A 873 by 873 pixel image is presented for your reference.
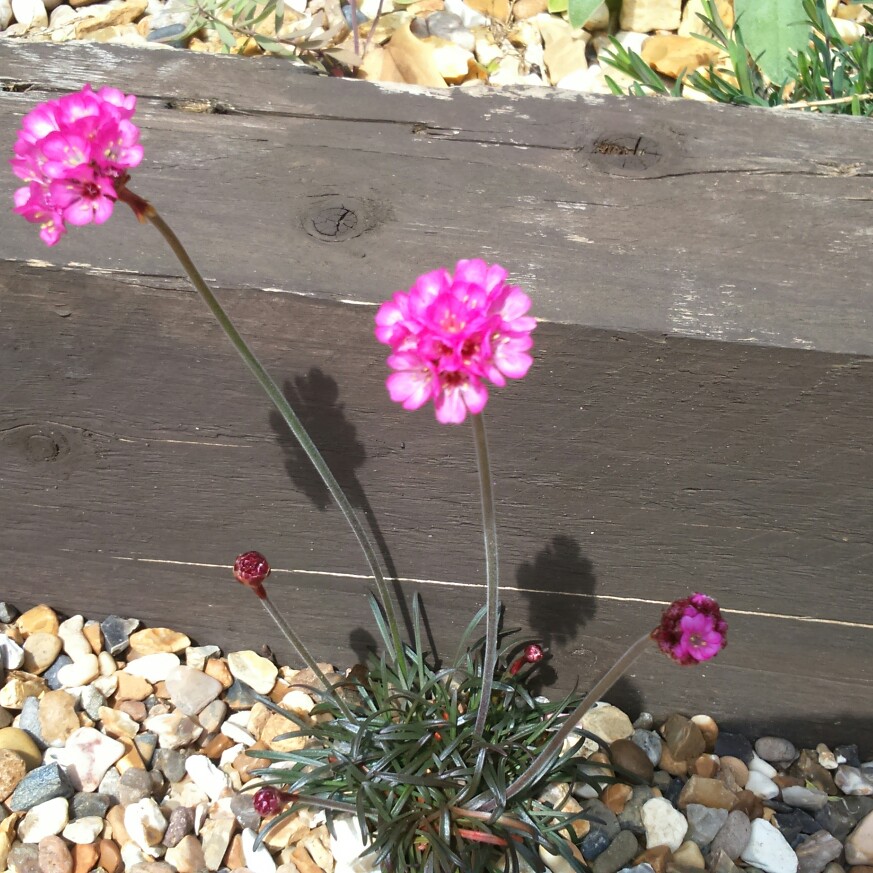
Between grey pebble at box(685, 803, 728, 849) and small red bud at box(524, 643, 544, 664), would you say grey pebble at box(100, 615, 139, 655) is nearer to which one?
small red bud at box(524, 643, 544, 664)

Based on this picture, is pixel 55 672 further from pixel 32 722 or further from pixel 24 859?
pixel 24 859

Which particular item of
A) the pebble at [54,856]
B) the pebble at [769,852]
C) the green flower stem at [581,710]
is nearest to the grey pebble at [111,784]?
the pebble at [54,856]

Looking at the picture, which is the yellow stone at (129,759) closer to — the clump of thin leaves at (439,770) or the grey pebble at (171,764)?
the grey pebble at (171,764)

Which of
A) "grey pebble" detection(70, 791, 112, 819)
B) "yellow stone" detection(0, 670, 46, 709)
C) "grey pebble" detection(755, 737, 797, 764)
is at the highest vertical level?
"grey pebble" detection(755, 737, 797, 764)

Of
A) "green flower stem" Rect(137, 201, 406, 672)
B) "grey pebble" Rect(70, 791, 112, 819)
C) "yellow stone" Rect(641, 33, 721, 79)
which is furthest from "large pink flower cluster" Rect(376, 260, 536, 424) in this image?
"yellow stone" Rect(641, 33, 721, 79)

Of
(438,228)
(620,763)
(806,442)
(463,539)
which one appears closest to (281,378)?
(438,228)

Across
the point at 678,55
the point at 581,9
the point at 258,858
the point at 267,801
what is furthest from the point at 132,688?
the point at 678,55

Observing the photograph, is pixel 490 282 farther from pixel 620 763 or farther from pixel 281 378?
pixel 620 763
